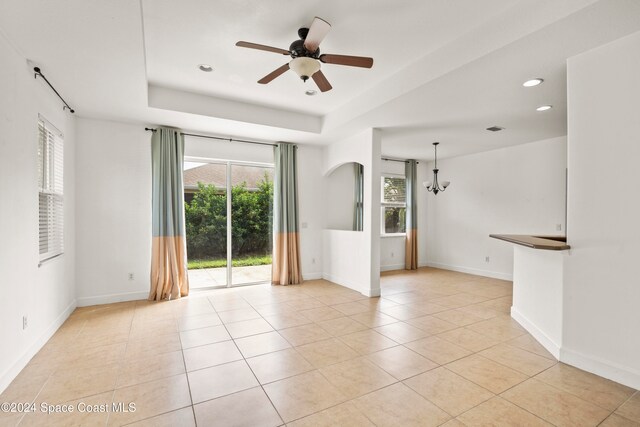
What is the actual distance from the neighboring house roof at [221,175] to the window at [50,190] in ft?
5.48

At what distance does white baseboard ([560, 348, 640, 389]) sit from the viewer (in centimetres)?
227

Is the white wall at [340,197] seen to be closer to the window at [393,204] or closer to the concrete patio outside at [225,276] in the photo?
the window at [393,204]

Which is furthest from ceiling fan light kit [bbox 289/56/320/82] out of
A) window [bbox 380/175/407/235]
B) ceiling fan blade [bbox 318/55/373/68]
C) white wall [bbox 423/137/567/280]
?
white wall [bbox 423/137/567/280]

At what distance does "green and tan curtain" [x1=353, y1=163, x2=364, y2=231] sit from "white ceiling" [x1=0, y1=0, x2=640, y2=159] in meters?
1.89

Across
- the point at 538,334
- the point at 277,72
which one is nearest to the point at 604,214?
the point at 538,334

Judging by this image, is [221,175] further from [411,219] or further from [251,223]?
[411,219]

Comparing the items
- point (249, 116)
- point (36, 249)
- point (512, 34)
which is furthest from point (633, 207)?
point (36, 249)

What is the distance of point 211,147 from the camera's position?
5250mm

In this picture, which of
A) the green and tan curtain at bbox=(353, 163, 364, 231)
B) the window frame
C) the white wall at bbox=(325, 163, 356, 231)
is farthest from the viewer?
the green and tan curtain at bbox=(353, 163, 364, 231)

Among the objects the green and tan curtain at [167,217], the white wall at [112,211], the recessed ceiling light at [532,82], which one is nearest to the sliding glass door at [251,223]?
the green and tan curtain at [167,217]

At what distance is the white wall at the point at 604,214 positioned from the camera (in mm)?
2283

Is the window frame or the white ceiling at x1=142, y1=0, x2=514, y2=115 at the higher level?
the white ceiling at x1=142, y1=0, x2=514, y2=115

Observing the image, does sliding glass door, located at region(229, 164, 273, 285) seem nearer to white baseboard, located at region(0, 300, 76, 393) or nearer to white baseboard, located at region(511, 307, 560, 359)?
white baseboard, located at region(0, 300, 76, 393)

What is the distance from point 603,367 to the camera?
7.88 feet
